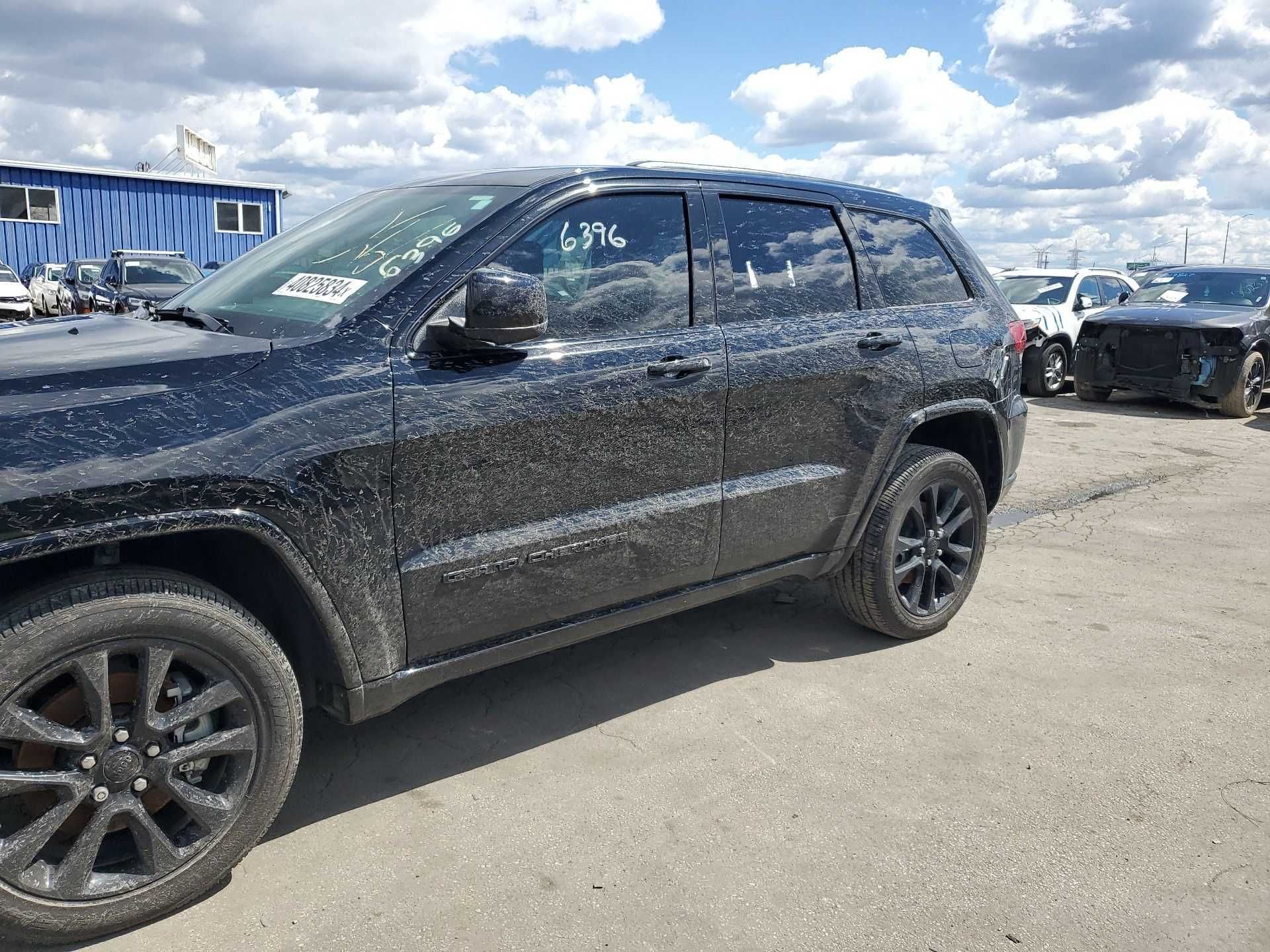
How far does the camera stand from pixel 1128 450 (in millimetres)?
9242

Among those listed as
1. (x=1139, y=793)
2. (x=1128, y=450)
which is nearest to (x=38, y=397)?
(x=1139, y=793)

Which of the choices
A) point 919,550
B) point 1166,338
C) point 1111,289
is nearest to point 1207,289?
point 1166,338

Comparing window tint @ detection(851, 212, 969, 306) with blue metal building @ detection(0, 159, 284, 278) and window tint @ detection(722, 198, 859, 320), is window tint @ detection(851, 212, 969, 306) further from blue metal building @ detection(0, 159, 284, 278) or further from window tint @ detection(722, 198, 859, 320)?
blue metal building @ detection(0, 159, 284, 278)

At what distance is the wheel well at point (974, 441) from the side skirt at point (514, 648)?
3.50 feet

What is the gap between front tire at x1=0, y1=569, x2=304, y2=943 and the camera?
2.21 meters

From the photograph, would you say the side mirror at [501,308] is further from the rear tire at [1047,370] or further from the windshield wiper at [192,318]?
the rear tire at [1047,370]

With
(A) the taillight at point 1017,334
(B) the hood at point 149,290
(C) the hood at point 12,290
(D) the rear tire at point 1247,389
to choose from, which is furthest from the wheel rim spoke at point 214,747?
(C) the hood at point 12,290

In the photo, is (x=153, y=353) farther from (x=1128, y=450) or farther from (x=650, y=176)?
(x=1128, y=450)

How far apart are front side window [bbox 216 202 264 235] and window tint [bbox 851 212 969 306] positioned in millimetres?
26645

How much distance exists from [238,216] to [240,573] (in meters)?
27.8

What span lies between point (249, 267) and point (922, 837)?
282cm

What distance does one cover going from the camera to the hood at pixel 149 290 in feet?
48.5

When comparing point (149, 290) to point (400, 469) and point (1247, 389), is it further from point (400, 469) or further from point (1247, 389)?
point (1247, 389)

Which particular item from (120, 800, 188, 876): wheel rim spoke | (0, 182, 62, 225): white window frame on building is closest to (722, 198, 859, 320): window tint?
(120, 800, 188, 876): wheel rim spoke
